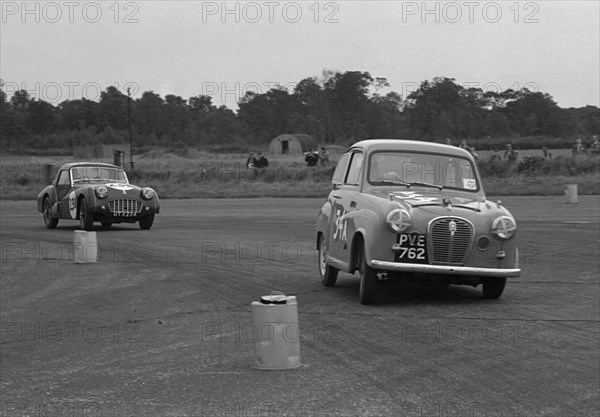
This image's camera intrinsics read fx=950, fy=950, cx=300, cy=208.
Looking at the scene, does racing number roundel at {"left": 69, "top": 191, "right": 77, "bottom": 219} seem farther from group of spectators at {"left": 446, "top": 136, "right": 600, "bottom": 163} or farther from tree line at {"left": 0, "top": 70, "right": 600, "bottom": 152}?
group of spectators at {"left": 446, "top": 136, "right": 600, "bottom": 163}

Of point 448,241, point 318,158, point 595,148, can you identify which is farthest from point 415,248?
point 595,148

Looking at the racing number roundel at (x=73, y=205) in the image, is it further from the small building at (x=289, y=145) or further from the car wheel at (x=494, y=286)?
the small building at (x=289, y=145)

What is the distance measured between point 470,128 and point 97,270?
647 inches

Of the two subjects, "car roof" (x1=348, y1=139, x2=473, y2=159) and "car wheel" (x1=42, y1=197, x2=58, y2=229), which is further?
"car wheel" (x1=42, y1=197, x2=58, y2=229)

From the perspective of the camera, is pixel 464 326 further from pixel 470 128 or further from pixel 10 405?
pixel 470 128

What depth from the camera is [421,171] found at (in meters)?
10.9

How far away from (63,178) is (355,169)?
11.5 meters

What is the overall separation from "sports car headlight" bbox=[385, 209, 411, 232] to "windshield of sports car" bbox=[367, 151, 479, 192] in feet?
3.85

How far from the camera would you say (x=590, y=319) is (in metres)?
9.05

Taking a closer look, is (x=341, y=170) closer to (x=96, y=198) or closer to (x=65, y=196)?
(x=96, y=198)

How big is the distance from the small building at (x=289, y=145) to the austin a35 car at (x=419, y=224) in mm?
43783

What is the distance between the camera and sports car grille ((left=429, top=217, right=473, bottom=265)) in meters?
9.58

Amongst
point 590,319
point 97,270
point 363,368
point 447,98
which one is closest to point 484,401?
point 363,368

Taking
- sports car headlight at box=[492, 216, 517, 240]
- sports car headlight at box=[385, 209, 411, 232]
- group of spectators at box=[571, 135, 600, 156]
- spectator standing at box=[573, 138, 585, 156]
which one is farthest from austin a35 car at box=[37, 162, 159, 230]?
group of spectators at box=[571, 135, 600, 156]
